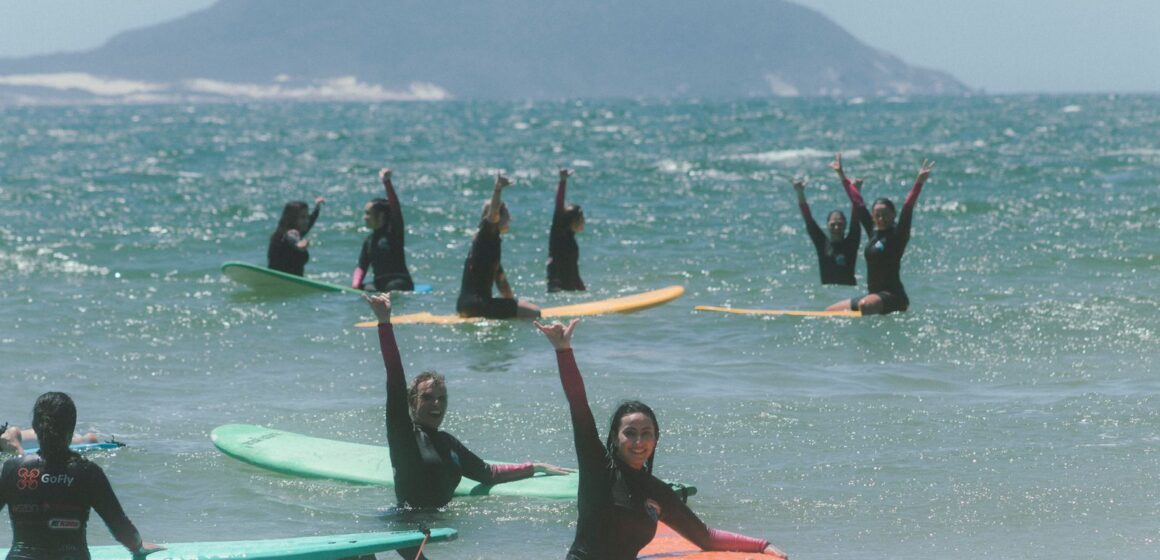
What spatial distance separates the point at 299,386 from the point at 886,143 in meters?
40.2

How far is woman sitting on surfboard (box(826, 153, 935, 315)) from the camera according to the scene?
12.5 m

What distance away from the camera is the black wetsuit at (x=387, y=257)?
47.8ft

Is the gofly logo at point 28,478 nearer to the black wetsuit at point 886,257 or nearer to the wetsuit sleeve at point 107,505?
the wetsuit sleeve at point 107,505

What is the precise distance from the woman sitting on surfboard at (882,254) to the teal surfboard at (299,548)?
7.16 meters

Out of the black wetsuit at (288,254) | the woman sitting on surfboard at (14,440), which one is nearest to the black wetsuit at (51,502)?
the woman sitting on surfboard at (14,440)

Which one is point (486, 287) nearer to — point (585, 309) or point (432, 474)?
point (585, 309)

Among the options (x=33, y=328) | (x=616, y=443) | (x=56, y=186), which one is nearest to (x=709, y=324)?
(x=33, y=328)

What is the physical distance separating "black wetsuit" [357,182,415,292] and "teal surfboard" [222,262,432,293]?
0.30 meters

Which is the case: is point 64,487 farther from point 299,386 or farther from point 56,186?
point 56,186

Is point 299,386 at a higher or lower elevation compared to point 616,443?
lower

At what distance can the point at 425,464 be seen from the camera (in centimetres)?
696

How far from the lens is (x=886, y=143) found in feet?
161

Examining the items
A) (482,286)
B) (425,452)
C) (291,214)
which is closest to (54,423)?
(425,452)

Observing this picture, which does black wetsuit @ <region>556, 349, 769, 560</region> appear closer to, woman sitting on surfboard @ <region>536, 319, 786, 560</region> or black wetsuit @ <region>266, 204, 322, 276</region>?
woman sitting on surfboard @ <region>536, 319, 786, 560</region>
